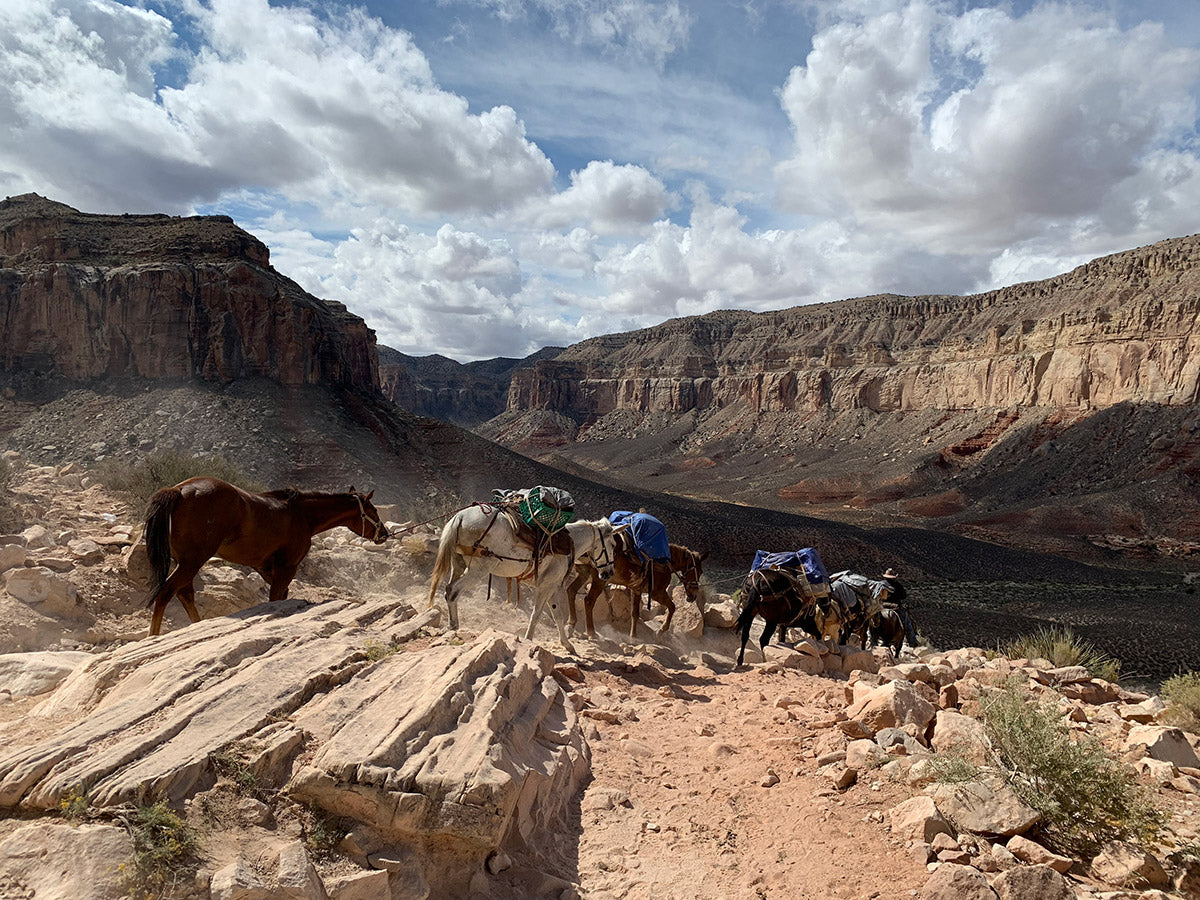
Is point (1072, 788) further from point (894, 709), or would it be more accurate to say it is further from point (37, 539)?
point (37, 539)

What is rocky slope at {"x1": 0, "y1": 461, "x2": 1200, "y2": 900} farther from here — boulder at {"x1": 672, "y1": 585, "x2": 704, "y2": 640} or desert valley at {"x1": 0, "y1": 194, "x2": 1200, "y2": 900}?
boulder at {"x1": 672, "y1": 585, "x2": 704, "y2": 640}

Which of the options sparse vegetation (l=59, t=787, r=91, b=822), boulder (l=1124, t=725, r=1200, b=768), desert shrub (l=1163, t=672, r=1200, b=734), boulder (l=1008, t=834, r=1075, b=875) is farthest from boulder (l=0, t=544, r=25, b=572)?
desert shrub (l=1163, t=672, r=1200, b=734)

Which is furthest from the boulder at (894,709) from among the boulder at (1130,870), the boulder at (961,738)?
A: the boulder at (1130,870)

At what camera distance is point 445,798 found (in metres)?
3.33

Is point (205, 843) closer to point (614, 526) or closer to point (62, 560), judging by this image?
point (62, 560)

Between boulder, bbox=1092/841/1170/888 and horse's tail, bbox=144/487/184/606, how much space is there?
7706 millimetres

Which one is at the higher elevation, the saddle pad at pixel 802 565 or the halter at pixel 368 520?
the halter at pixel 368 520

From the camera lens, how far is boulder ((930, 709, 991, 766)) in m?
4.60

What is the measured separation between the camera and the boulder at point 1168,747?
5.04 meters

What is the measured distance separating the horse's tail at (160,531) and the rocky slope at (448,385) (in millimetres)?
132822

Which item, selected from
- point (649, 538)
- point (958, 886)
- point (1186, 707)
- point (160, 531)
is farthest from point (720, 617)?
point (160, 531)

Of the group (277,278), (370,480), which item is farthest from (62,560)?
(277,278)

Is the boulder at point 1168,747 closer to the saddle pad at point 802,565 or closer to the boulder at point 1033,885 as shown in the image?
the boulder at point 1033,885

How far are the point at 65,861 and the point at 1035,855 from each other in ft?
15.4
